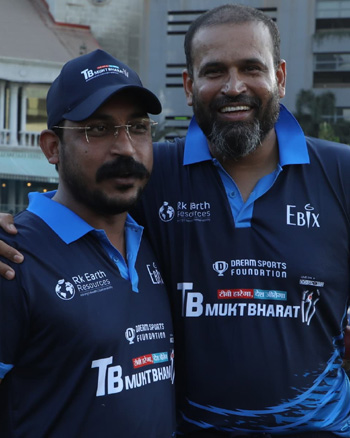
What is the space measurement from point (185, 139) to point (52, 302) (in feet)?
3.50

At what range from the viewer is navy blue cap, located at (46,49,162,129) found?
2352mm

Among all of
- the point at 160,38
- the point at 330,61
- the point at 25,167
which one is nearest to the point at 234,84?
the point at 25,167

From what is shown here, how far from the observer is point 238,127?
274cm

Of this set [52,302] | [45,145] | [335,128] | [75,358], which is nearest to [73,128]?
[45,145]

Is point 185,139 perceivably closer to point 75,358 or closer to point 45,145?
point 45,145

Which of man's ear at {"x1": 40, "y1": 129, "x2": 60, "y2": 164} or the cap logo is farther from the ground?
the cap logo

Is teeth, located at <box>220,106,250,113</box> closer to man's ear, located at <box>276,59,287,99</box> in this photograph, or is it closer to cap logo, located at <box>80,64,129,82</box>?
man's ear, located at <box>276,59,287,99</box>

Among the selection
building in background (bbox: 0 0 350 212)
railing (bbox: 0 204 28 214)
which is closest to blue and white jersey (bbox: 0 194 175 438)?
railing (bbox: 0 204 28 214)

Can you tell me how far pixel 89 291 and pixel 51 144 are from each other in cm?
53

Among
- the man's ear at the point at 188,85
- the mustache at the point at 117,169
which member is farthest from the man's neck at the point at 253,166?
the mustache at the point at 117,169

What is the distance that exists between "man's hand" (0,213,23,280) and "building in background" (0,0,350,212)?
31.5m

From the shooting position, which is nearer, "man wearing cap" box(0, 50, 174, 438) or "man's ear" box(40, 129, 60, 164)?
"man wearing cap" box(0, 50, 174, 438)

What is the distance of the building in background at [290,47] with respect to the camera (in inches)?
1730

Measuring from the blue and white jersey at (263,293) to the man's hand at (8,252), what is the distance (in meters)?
0.66
